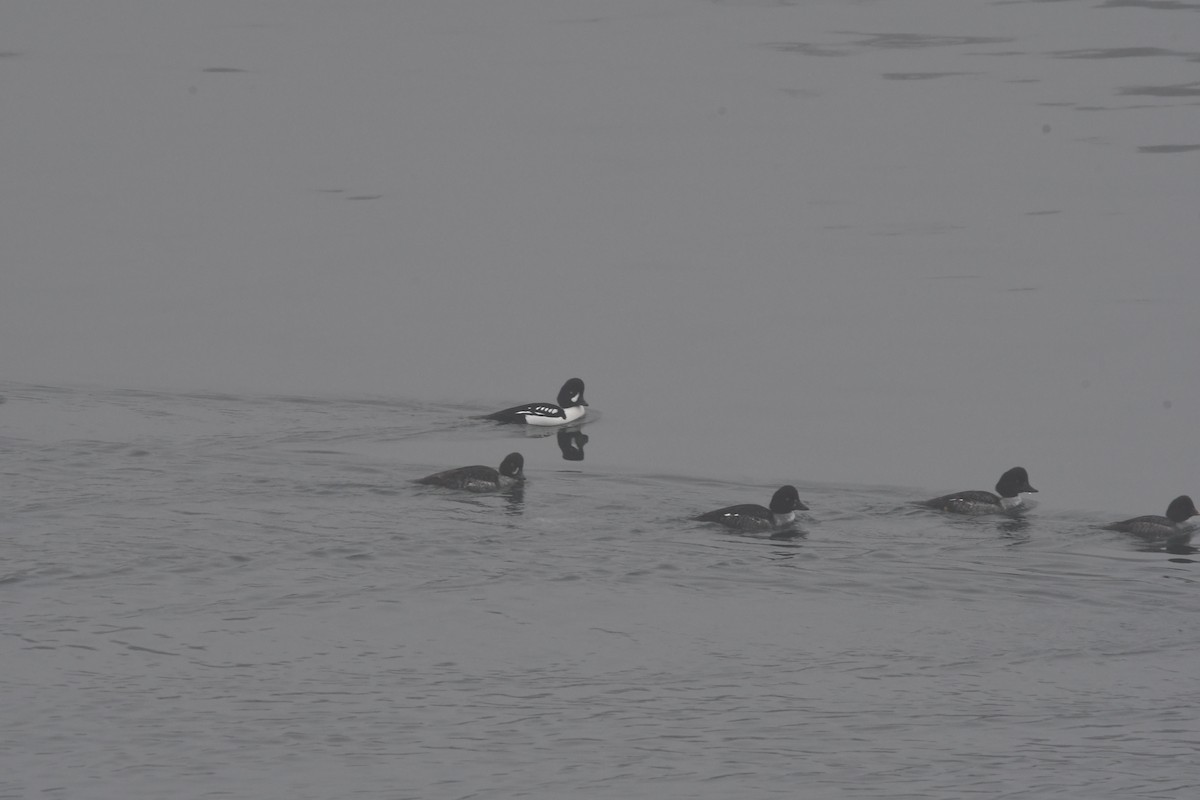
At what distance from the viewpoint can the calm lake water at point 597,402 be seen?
11812mm

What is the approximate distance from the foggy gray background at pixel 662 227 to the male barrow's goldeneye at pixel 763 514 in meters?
1.55

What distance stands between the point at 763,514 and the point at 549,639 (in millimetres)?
3663

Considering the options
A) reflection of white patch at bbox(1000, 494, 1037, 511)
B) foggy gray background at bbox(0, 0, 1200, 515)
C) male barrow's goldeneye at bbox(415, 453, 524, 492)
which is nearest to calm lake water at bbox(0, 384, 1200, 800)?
male barrow's goldeneye at bbox(415, 453, 524, 492)

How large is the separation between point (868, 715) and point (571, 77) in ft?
85.0

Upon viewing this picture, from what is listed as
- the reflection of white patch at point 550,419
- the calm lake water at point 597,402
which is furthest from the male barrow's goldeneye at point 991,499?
the reflection of white patch at point 550,419

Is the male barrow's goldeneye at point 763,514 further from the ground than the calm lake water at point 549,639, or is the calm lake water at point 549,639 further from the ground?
the male barrow's goldeneye at point 763,514

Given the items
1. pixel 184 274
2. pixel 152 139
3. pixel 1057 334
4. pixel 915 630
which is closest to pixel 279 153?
pixel 152 139

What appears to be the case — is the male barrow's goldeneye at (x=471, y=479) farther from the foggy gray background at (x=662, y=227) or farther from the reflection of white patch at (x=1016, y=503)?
the reflection of white patch at (x=1016, y=503)

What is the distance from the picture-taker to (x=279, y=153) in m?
31.1

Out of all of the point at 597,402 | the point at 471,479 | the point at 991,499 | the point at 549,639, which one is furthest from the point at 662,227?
the point at 549,639

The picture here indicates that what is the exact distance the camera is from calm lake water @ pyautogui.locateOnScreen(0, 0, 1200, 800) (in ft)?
38.8

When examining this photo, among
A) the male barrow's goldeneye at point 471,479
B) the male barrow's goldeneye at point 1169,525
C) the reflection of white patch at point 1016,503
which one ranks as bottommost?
the male barrow's goldeneye at point 1169,525

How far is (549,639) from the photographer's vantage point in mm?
13258

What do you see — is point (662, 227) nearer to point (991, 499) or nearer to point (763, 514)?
point (991, 499)
